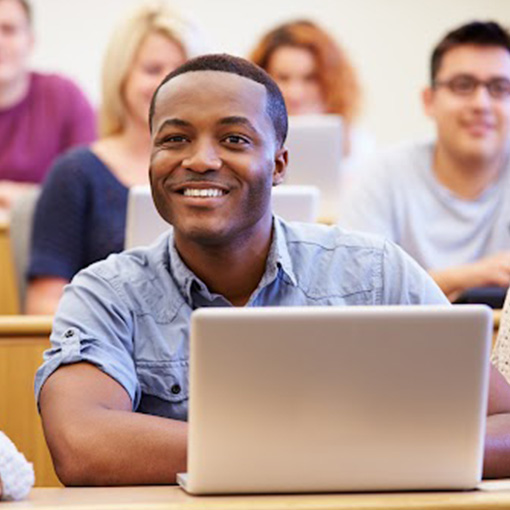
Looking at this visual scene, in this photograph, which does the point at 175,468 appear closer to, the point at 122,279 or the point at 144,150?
the point at 122,279

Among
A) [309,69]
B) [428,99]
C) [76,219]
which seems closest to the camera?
[76,219]

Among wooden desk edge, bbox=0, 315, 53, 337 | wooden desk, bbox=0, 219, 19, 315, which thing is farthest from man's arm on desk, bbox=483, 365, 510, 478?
wooden desk, bbox=0, 219, 19, 315

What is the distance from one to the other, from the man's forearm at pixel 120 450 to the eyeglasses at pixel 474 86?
1751 millimetres

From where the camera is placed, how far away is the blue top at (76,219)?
2.96m

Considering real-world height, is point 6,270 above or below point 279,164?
below

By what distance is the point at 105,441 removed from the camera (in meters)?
1.52

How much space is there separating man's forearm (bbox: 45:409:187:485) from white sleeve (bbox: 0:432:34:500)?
0.50ft

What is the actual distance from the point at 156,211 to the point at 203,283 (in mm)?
601

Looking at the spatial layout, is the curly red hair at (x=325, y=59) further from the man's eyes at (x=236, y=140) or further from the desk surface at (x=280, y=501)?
the desk surface at (x=280, y=501)

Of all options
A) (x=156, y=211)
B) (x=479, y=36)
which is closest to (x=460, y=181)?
(x=479, y=36)

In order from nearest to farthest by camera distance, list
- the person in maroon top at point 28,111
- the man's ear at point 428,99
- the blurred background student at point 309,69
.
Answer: the man's ear at point 428,99 → the blurred background student at point 309,69 → the person in maroon top at point 28,111

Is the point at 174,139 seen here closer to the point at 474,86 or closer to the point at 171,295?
the point at 171,295

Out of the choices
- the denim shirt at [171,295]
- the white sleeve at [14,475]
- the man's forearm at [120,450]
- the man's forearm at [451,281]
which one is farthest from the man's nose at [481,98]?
the white sleeve at [14,475]

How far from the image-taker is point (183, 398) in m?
1.74
